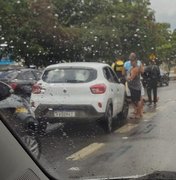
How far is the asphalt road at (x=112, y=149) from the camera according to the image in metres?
4.94

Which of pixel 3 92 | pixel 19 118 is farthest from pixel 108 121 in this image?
pixel 3 92

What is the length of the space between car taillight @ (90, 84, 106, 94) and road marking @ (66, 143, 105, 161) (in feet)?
6.58

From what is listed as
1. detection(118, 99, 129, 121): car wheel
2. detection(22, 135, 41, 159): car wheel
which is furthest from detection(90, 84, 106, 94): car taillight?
detection(22, 135, 41, 159): car wheel

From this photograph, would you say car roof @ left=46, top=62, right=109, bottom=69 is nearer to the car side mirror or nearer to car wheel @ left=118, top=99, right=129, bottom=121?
car wheel @ left=118, top=99, right=129, bottom=121

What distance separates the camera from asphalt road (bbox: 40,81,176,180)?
4.94 m

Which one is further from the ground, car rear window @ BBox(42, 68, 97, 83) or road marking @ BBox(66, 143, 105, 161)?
car rear window @ BBox(42, 68, 97, 83)

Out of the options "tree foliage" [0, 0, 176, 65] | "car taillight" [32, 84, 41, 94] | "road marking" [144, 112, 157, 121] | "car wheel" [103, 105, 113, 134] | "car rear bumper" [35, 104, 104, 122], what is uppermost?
"tree foliage" [0, 0, 176, 65]

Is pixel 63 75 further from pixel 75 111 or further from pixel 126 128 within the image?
pixel 126 128

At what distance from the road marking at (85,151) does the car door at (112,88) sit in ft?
8.39

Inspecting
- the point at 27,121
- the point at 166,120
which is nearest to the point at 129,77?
the point at 166,120

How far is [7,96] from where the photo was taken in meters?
3.18

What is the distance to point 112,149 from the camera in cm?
741

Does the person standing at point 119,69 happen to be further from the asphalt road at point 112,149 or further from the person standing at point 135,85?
the asphalt road at point 112,149

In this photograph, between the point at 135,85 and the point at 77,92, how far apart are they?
10.8ft
